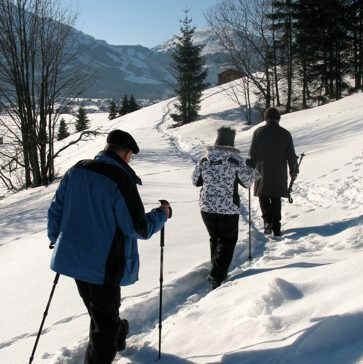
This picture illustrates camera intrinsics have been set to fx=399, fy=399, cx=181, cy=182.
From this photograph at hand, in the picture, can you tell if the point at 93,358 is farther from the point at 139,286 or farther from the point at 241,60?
the point at 241,60

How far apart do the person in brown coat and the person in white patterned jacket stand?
1.64m

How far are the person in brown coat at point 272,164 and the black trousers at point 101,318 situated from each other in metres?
3.82

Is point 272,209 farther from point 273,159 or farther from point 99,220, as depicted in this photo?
point 99,220

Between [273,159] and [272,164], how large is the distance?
8 cm

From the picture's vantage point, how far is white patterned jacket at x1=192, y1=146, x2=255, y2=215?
4516 mm

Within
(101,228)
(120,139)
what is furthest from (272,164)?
(101,228)

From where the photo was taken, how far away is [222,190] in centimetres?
454

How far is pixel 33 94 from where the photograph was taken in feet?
51.8

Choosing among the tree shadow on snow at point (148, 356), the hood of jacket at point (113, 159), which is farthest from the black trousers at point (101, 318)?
the hood of jacket at point (113, 159)

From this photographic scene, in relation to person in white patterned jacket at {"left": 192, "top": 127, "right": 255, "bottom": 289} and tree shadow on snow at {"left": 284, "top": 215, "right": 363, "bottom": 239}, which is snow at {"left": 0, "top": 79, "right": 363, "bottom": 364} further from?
person in white patterned jacket at {"left": 192, "top": 127, "right": 255, "bottom": 289}

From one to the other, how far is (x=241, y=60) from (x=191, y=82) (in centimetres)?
1314

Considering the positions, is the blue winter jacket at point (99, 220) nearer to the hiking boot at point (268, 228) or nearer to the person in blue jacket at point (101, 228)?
the person in blue jacket at point (101, 228)

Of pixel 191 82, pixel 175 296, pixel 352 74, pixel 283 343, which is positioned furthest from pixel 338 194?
pixel 191 82

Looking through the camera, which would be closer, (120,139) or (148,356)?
(120,139)
